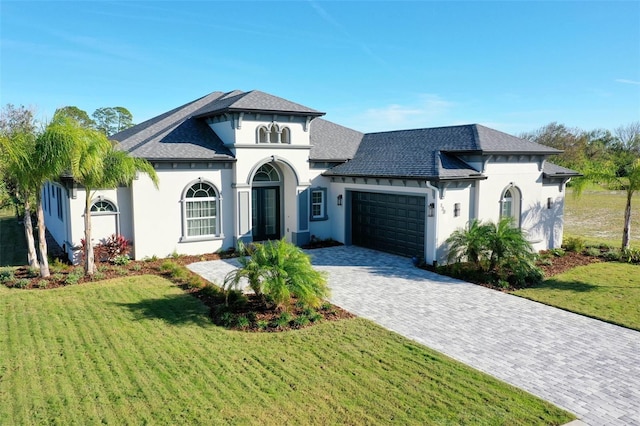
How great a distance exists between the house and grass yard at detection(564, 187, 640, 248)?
16.3 ft

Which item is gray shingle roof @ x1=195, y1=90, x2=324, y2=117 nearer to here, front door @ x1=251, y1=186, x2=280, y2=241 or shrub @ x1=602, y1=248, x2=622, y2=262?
front door @ x1=251, y1=186, x2=280, y2=241

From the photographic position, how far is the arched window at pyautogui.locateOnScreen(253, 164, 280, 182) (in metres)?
20.0

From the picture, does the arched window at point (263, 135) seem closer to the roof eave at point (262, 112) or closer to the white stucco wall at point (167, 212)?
the roof eave at point (262, 112)

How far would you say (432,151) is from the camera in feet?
58.2

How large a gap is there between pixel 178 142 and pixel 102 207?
150 inches

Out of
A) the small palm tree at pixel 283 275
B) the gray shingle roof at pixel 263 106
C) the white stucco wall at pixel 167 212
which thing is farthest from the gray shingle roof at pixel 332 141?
the small palm tree at pixel 283 275

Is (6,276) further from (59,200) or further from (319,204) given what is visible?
(319,204)

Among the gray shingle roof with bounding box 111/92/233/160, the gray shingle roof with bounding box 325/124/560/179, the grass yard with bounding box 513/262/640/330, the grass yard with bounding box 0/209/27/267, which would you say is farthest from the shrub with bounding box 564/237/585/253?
the grass yard with bounding box 0/209/27/267

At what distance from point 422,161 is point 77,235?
12.6 metres

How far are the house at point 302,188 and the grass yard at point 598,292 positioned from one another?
11.0ft

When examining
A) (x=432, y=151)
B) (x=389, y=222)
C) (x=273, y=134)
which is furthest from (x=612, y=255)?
(x=273, y=134)

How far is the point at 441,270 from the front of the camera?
15594 mm

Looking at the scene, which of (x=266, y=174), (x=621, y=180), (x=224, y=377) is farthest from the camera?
(x=266, y=174)

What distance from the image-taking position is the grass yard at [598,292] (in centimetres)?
1144
